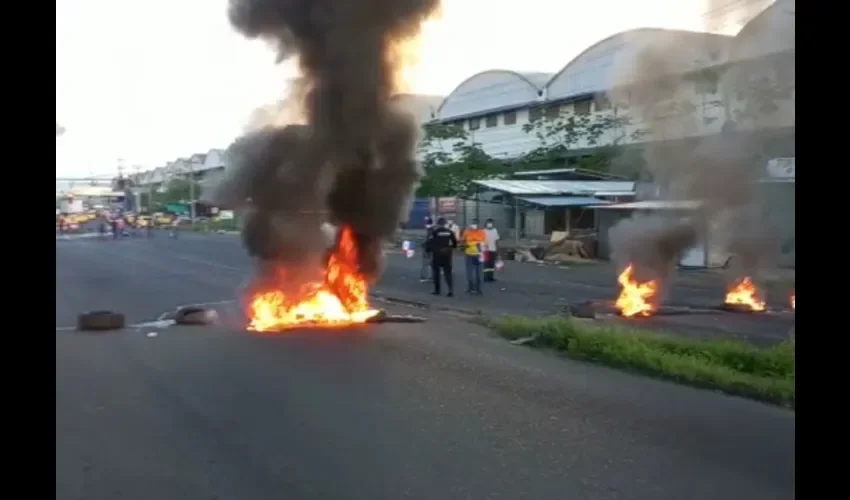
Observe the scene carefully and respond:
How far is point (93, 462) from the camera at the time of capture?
5.18 metres

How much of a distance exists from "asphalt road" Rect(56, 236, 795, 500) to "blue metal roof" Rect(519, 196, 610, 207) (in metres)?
15.6

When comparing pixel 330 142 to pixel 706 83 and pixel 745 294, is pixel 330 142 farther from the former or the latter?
pixel 745 294

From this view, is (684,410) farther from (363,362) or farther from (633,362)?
(363,362)

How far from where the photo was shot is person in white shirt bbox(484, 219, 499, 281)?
17797 mm

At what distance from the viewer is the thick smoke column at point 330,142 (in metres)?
12.1

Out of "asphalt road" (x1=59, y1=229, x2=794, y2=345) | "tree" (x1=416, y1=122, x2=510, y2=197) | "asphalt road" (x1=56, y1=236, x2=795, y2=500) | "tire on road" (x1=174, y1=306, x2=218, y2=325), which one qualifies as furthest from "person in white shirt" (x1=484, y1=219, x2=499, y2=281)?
"tree" (x1=416, y1=122, x2=510, y2=197)

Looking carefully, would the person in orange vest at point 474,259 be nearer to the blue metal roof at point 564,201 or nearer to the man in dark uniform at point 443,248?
the man in dark uniform at point 443,248

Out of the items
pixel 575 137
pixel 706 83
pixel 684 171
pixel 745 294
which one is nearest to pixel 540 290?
pixel 745 294

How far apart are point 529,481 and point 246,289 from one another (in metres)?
8.41

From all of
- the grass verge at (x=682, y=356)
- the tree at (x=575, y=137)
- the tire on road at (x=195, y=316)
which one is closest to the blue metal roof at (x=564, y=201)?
the tree at (x=575, y=137)

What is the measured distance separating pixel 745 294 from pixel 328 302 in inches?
257

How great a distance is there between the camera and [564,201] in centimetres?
2583

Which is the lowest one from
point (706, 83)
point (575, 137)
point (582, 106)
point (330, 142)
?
point (330, 142)

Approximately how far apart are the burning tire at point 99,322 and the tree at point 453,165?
15.7 metres
